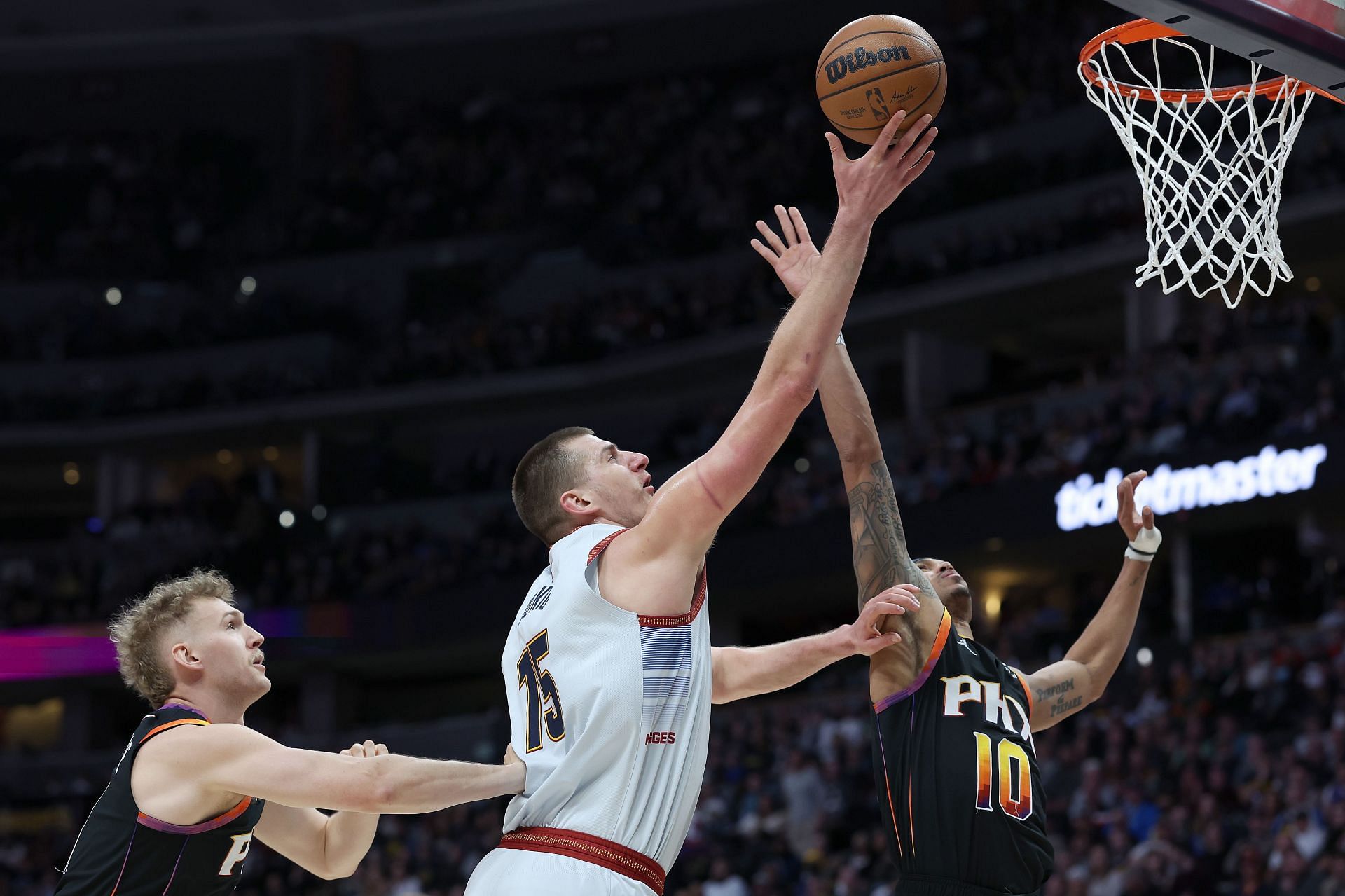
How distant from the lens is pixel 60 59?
113ft

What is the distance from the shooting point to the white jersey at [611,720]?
3738 millimetres

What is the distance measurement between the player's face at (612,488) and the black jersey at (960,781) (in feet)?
5.27

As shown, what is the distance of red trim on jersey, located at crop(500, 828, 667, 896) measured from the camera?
12.1 feet

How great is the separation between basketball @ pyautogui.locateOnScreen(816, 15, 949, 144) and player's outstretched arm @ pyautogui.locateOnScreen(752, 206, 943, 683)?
2.50ft

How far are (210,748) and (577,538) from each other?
108 centimetres

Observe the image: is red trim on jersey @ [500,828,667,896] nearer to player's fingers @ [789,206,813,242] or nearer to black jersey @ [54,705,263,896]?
black jersey @ [54,705,263,896]

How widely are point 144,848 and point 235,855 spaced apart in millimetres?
277

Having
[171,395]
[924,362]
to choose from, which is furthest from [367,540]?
[924,362]

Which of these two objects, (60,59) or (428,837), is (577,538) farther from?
(60,59)

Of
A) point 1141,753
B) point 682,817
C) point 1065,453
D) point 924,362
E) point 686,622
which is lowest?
point 1141,753

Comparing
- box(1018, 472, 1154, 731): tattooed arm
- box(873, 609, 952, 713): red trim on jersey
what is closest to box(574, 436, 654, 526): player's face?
box(873, 609, 952, 713): red trim on jersey

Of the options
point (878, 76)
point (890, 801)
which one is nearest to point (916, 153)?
point (878, 76)

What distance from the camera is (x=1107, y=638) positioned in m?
6.09

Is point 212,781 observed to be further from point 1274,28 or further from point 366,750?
point 1274,28
